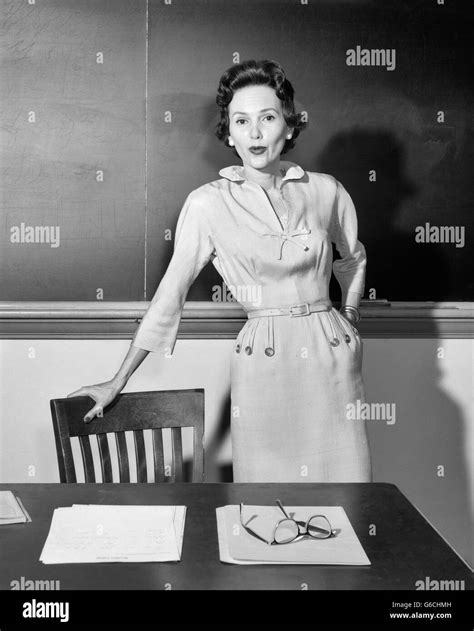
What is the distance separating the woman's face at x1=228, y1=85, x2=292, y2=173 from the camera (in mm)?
2375

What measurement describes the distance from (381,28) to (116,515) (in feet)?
7.42

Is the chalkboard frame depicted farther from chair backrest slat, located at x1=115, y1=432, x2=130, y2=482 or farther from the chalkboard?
chair backrest slat, located at x1=115, y1=432, x2=130, y2=482

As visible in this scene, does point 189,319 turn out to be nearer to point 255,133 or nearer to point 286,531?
point 255,133

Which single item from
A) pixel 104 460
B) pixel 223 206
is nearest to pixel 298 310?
pixel 223 206

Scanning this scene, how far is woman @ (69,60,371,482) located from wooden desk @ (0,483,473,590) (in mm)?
549

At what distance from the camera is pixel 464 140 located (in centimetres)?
323

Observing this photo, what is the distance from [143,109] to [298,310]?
44.6 inches

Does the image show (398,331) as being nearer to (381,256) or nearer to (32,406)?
(381,256)

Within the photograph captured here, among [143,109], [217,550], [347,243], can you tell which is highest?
[143,109]

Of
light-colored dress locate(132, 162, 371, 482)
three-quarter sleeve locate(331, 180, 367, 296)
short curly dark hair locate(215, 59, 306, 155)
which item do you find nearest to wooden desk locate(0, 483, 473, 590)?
light-colored dress locate(132, 162, 371, 482)

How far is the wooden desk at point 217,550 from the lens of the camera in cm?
133

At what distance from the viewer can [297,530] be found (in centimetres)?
153

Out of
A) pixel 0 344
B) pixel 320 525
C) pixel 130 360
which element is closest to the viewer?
pixel 320 525
